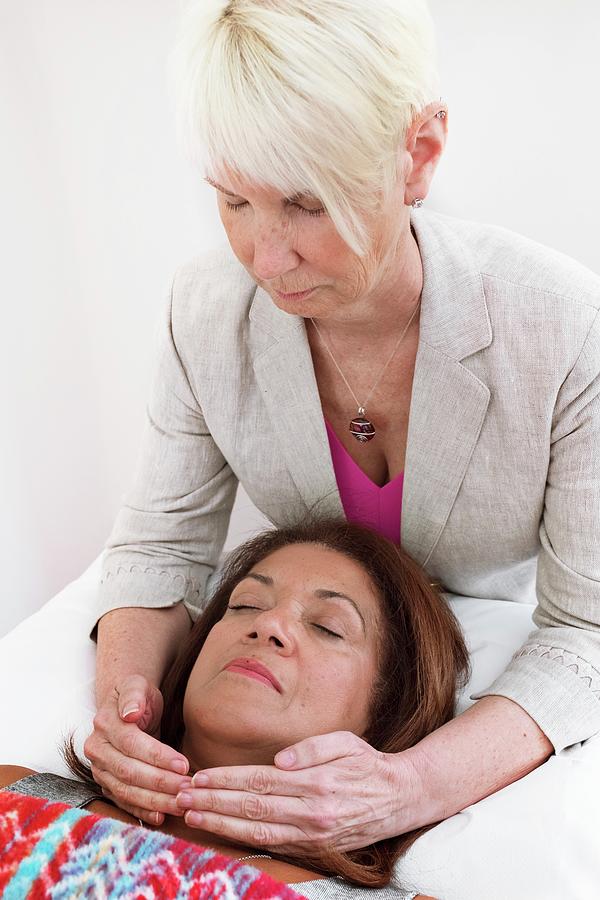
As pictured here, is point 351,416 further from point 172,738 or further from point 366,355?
Answer: point 172,738

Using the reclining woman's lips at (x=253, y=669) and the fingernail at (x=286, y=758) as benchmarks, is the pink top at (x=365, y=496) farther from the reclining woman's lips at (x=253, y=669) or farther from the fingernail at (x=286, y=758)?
the fingernail at (x=286, y=758)

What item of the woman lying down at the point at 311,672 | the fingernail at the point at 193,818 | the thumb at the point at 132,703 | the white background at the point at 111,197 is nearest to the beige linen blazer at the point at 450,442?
the woman lying down at the point at 311,672

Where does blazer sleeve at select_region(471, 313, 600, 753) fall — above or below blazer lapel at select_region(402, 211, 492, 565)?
below

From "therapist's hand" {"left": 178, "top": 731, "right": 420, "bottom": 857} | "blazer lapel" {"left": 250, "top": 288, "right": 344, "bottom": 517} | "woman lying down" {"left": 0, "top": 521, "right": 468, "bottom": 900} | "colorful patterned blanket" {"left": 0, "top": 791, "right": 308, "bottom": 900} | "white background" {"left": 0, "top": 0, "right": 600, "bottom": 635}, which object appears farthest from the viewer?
"white background" {"left": 0, "top": 0, "right": 600, "bottom": 635}

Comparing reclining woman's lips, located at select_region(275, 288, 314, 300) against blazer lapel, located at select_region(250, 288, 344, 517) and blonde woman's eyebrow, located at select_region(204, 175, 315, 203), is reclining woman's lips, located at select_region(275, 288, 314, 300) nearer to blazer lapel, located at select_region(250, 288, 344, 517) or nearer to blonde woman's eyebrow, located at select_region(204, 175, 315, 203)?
blonde woman's eyebrow, located at select_region(204, 175, 315, 203)

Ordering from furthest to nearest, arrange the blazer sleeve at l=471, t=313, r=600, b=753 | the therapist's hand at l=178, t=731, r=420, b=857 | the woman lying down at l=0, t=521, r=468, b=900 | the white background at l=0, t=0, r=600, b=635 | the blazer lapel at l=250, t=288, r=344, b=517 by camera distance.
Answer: the white background at l=0, t=0, r=600, b=635 < the blazer lapel at l=250, t=288, r=344, b=517 < the blazer sleeve at l=471, t=313, r=600, b=753 < the woman lying down at l=0, t=521, r=468, b=900 < the therapist's hand at l=178, t=731, r=420, b=857

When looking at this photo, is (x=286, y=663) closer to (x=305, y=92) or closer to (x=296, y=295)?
(x=296, y=295)

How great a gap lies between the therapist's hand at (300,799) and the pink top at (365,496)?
54 cm

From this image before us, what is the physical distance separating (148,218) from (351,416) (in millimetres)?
1161

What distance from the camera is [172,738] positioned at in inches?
68.2

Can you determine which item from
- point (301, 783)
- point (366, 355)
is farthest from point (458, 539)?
point (301, 783)

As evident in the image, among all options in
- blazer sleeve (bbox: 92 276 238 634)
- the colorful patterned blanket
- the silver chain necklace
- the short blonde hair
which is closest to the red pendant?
the silver chain necklace

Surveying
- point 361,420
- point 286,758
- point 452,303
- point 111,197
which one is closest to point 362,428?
point 361,420

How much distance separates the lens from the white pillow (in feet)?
4.82
